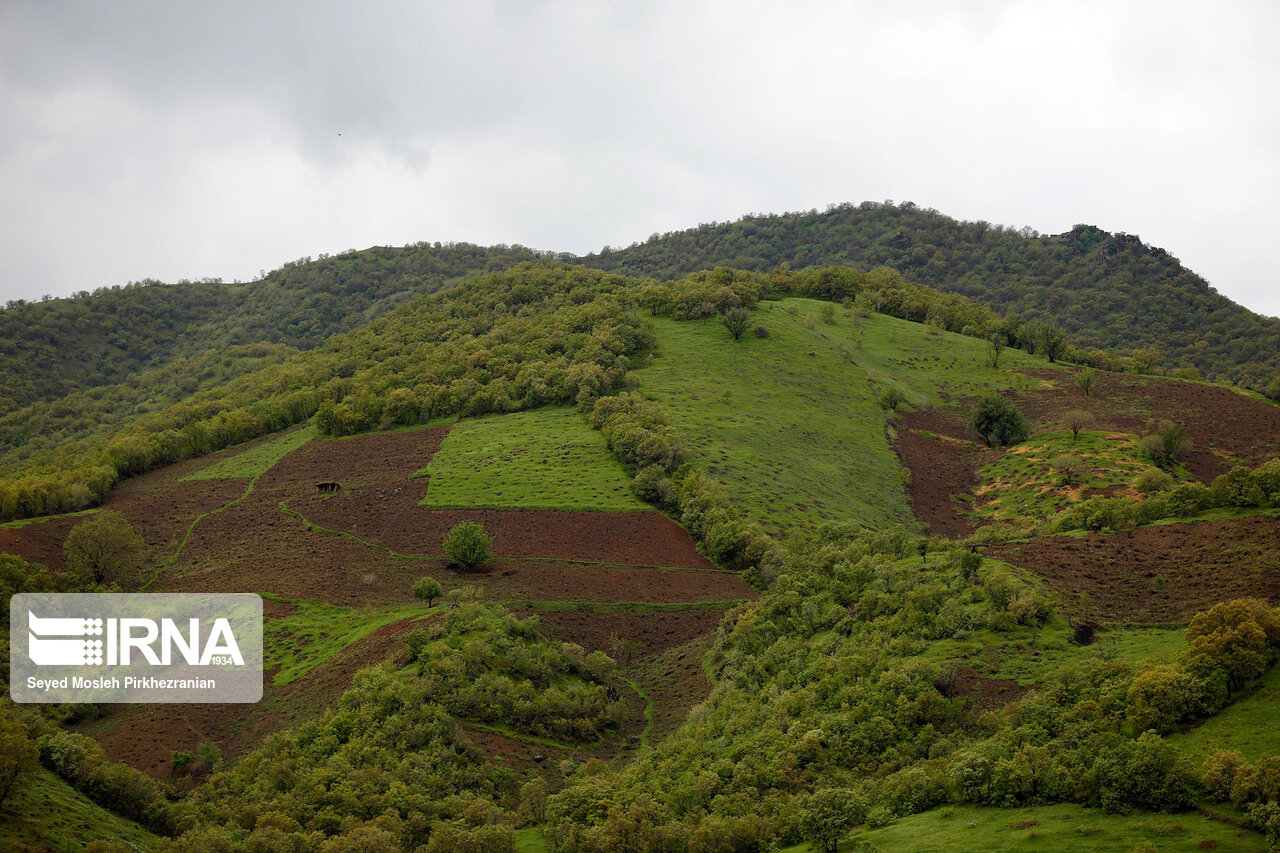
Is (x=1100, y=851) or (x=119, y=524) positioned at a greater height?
(x=119, y=524)

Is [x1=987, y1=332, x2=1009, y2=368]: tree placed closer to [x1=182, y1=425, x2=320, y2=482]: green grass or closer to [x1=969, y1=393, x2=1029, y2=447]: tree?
[x1=969, y1=393, x2=1029, y2=447]: tree

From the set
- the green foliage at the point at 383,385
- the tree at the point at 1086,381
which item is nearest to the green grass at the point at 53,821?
the green foliage at the point at 383,385

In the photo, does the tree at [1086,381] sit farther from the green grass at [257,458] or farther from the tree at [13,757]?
the tree at [13,757]

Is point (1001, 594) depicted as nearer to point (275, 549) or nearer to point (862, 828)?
point (862, 828)

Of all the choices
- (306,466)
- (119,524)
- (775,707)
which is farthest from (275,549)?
(775,707)

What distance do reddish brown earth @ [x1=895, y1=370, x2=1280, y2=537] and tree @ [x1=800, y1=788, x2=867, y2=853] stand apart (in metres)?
67.9

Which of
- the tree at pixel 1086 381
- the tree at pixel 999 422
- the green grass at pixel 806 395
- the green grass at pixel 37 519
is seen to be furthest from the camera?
the tree at pixel 1086 381

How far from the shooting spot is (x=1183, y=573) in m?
46.6

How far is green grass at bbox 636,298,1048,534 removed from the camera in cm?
10056

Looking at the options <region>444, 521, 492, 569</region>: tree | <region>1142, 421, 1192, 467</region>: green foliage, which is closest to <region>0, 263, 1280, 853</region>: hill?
<region>1142, 421, 1192, 467</region>: green foliage

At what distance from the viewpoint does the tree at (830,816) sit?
107ft

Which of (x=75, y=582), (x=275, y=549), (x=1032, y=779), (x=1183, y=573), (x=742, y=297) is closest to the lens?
(x=1032, y=779)

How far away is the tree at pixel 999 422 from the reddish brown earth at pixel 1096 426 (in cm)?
220

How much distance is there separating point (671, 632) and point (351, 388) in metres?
86.7
